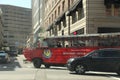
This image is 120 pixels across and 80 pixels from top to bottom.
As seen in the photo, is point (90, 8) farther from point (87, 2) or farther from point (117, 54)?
point (117, 54)

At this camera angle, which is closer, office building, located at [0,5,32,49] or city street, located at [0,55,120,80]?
city street, located at [0,55,120,80]

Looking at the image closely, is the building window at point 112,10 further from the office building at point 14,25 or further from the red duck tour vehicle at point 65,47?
the office building at point 14,25

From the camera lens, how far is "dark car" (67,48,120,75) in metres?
21.9

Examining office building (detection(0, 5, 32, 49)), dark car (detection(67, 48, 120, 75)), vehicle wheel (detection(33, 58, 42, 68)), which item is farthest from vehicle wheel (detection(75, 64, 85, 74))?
office building (detection(0, 5, 32, 49))

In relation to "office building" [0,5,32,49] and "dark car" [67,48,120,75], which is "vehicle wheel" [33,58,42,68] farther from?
"office building" [0,5,32,49]

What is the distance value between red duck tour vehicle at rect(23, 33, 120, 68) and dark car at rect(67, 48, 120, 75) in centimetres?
626

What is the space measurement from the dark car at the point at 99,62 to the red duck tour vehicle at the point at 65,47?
6264mm

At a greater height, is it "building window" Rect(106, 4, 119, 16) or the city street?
"building window" Rect(106, 4, 119, 16)

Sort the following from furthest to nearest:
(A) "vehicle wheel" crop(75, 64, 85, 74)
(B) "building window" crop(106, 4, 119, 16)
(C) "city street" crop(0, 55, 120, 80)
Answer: (B) "building window" crop(106, 4, 119, 16) < (A) "vehicle wheel" crop(75, 64, 85, 74) < (C) "city street" crop(0, 55, 120, 80)

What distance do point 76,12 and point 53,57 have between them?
43.1 ft

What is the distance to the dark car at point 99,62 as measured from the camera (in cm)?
2191

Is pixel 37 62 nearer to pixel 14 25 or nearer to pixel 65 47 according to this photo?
pixel 65 47

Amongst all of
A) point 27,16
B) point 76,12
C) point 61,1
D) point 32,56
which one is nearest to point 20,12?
point 27,16

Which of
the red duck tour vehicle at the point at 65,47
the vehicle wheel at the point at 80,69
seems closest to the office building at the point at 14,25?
the red duck tour vehicle at the point at 65,47
